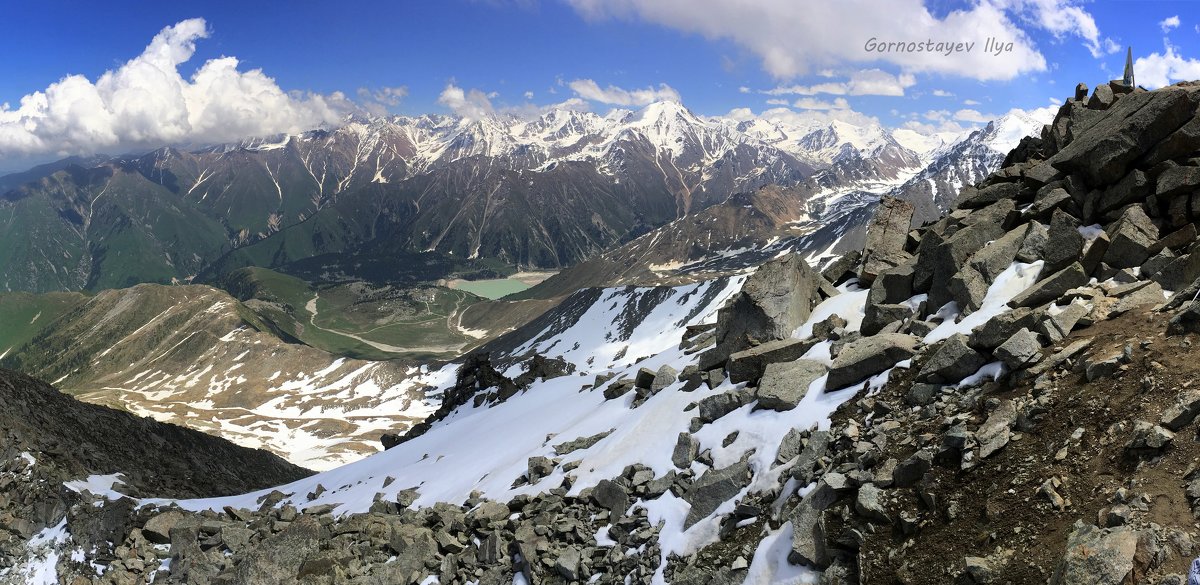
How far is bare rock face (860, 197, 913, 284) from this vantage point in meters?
27.9

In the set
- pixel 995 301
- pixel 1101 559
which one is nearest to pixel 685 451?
pixel 995 301

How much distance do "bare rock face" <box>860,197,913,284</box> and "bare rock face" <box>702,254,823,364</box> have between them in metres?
2.66

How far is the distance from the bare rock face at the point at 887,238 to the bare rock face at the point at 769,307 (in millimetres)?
2657

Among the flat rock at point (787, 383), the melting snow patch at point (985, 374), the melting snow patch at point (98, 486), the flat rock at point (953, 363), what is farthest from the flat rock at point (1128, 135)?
the melting snow patch at point (98, 486)

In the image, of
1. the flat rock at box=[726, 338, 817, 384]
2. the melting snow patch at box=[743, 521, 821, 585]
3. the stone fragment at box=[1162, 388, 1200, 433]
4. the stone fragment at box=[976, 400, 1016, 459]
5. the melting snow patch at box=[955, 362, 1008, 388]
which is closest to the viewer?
the stone fragment at box=[1162, 388, 1200, 433]

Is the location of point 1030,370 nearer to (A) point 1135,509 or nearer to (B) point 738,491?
(A) point 1135,509

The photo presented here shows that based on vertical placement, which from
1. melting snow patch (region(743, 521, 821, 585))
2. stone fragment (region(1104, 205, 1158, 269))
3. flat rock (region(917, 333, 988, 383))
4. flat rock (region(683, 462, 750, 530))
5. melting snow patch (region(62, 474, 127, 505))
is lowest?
melting snow patch (region(62, 474, 127, 505))

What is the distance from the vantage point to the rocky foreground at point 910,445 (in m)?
10.8

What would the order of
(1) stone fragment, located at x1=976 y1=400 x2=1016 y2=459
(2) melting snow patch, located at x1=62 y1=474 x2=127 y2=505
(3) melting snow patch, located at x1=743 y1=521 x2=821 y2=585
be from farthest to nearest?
(2) melting snow patch, located at x1=62 y1=474 x2=127 y2=505 → (3) melting snow patch, located at x1=743 y1=521 x2=821 y2=585 → (1) stone fragment, located at x1=976 y1=400 x2=1016 y2=459

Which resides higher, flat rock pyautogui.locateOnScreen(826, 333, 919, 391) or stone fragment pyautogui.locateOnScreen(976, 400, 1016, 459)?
flat rock pyautogui.locateOnScreen(826, 333, 919, 391)

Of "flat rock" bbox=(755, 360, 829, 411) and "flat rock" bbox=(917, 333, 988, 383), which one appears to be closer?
"flat rock" bbox=(917, 333, 988, 383)

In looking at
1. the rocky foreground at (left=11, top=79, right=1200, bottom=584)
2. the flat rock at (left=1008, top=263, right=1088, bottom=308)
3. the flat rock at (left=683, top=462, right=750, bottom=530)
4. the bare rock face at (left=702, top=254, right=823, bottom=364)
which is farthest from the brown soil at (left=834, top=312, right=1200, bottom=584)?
the bare rock face at (left=702, top=254, right=823, bottom=364)

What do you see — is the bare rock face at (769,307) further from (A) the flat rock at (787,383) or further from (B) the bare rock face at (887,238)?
(A) the flat rock at (787,383)

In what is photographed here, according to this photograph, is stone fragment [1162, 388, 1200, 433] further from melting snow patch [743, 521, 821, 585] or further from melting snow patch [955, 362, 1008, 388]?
melting snow patch [743, 521, 821, 585]
